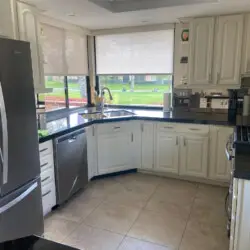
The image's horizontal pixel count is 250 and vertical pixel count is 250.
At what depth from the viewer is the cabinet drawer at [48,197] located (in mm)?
2581

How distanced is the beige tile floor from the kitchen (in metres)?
0.01

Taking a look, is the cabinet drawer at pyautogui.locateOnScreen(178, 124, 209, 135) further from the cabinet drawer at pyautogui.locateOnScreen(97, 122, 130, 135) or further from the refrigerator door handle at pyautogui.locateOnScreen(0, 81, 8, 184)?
the refrigerator door handle at pyautogui.locateOnScreen(0, 81, 8, 184)

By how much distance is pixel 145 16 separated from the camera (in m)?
3.29

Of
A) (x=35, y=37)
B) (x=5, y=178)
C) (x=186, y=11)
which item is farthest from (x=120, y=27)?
(x=5, y=178)

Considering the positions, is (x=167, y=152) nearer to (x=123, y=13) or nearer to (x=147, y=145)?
(x=147, y=145)

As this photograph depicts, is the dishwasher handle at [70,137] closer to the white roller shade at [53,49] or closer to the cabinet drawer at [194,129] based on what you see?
the white roller shade at [53,49]

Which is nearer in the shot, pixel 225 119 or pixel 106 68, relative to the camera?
pixel 225 119

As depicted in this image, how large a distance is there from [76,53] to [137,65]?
1.03 meters

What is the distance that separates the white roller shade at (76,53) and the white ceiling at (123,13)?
296 millimetres

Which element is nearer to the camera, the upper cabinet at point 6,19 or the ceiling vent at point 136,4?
the upper cabinet at point 6,19

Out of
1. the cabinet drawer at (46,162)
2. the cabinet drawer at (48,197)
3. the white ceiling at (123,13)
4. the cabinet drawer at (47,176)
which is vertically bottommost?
the cabinet drawer at (48,197)

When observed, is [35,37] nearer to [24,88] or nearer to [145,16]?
[24,88]

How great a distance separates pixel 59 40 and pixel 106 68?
3.14 feet

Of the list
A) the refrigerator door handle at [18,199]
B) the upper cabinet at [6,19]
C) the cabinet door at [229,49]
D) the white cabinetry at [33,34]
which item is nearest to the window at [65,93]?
the white cabinetry at [33,34]
